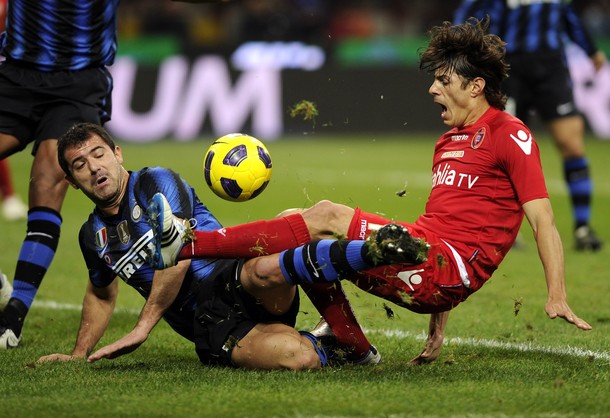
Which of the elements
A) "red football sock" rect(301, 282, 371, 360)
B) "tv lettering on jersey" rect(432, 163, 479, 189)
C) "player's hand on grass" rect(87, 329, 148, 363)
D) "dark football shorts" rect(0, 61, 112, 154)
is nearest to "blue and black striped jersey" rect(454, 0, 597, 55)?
"dark football shorts" rect(0, 61, 112, 154)

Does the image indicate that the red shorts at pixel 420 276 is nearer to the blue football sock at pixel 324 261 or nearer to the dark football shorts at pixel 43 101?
the blue football sock at pixel 324 261

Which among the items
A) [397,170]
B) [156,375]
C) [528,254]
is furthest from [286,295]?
[397,170]

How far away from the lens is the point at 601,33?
1944cm

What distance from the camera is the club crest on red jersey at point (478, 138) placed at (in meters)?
4.71

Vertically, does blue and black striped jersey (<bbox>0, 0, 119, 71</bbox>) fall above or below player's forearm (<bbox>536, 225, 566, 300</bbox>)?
above

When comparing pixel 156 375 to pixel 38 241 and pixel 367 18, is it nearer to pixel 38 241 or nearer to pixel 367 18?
pixel 38 241

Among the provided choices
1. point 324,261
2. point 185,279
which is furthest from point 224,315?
point 324,261

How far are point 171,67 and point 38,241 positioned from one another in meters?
12.8

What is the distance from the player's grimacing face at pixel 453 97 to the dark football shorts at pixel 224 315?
3.60 feet

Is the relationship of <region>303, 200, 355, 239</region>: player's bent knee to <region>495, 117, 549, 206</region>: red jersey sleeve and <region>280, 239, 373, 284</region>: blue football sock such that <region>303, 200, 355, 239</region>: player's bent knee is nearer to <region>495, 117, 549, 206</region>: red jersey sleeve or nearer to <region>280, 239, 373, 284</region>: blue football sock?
<region>280, 239, 373, 284</region>: blue football sock

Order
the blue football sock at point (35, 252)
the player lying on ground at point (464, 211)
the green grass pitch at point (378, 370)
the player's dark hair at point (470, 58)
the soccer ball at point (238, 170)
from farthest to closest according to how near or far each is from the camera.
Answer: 1. the blue football sock at point (35, 252)
2. the soccer ball at point (238, 170)
3. the player's dark hair at point (470, 58)
4. the player lying on ground at point (464, 211)
5. the green grass pitch at point (378, 370)

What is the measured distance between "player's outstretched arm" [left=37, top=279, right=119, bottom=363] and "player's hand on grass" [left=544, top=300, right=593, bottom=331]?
80.1 inches

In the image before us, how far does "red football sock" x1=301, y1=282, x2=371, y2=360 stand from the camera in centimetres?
471

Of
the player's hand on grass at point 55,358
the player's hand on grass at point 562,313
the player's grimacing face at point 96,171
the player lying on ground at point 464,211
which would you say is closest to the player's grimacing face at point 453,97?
the player lying on ground at point 464,211
